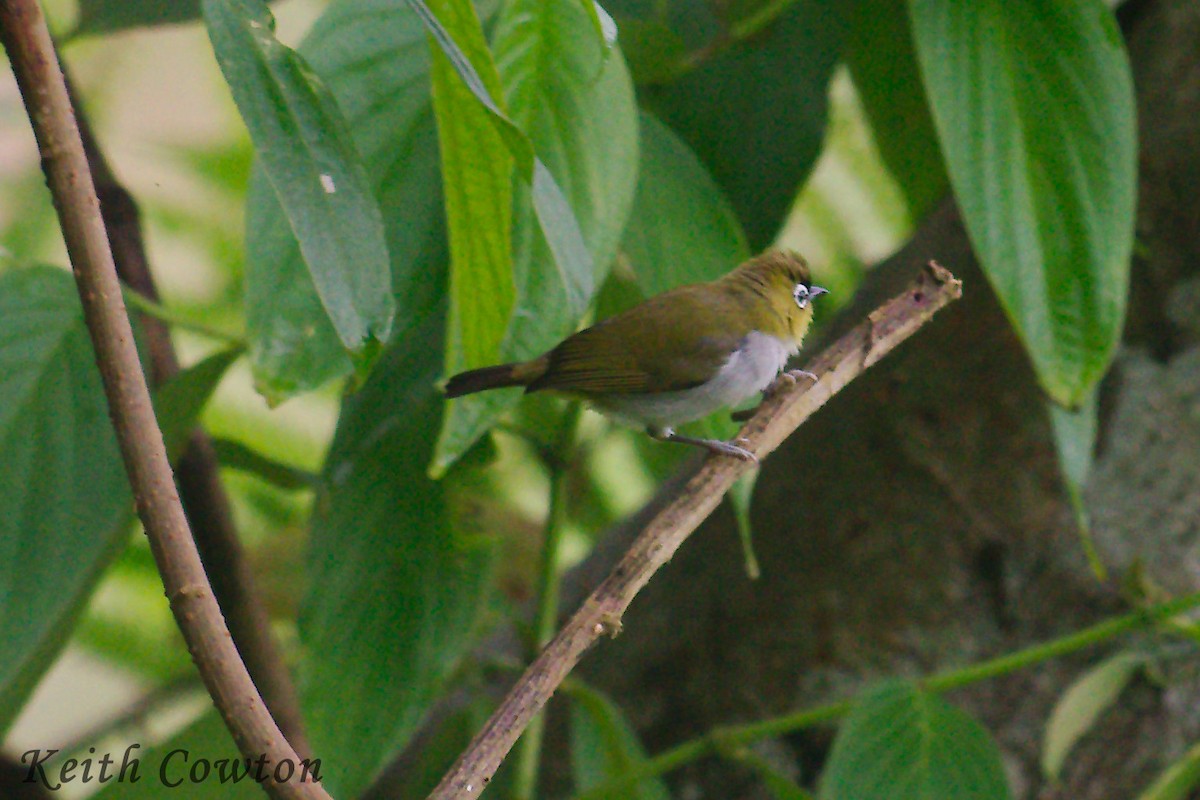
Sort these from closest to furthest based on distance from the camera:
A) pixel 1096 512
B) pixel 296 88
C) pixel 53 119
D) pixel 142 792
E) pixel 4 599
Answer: pixel 53 119 → pixel 296 88 → pixel 4 599 → pixel 142 792 → pixel 1096 512

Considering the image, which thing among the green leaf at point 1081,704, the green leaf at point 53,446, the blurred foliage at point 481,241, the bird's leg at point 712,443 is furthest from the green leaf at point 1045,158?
the green leaf at point 53,446

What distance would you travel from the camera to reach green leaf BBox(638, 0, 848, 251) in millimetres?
1644

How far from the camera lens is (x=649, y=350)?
1474 mm

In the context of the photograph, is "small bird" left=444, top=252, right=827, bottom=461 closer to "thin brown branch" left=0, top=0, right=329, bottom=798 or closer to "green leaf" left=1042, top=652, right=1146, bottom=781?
"green leaf" left=1042, top=652, right=1146, bottom=781

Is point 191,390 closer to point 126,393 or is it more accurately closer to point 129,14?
point 129,14

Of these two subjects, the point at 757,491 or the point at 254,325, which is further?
the point at 757,491

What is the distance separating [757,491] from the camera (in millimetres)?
1817

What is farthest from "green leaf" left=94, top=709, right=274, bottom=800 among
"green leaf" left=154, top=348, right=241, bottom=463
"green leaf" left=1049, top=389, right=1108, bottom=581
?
"green leaf" left=1049, top=389, right=1108, bottom=581

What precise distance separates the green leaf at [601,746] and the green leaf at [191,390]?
0.54 meters

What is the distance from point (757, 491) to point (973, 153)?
0.68 meters

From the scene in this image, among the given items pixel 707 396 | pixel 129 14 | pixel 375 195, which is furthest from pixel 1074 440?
pixel 129 14

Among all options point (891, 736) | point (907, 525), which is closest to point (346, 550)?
point (891, 736)

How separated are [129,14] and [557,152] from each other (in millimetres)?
694

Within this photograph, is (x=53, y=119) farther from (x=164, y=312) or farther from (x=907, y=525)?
(x=907, y=525)
